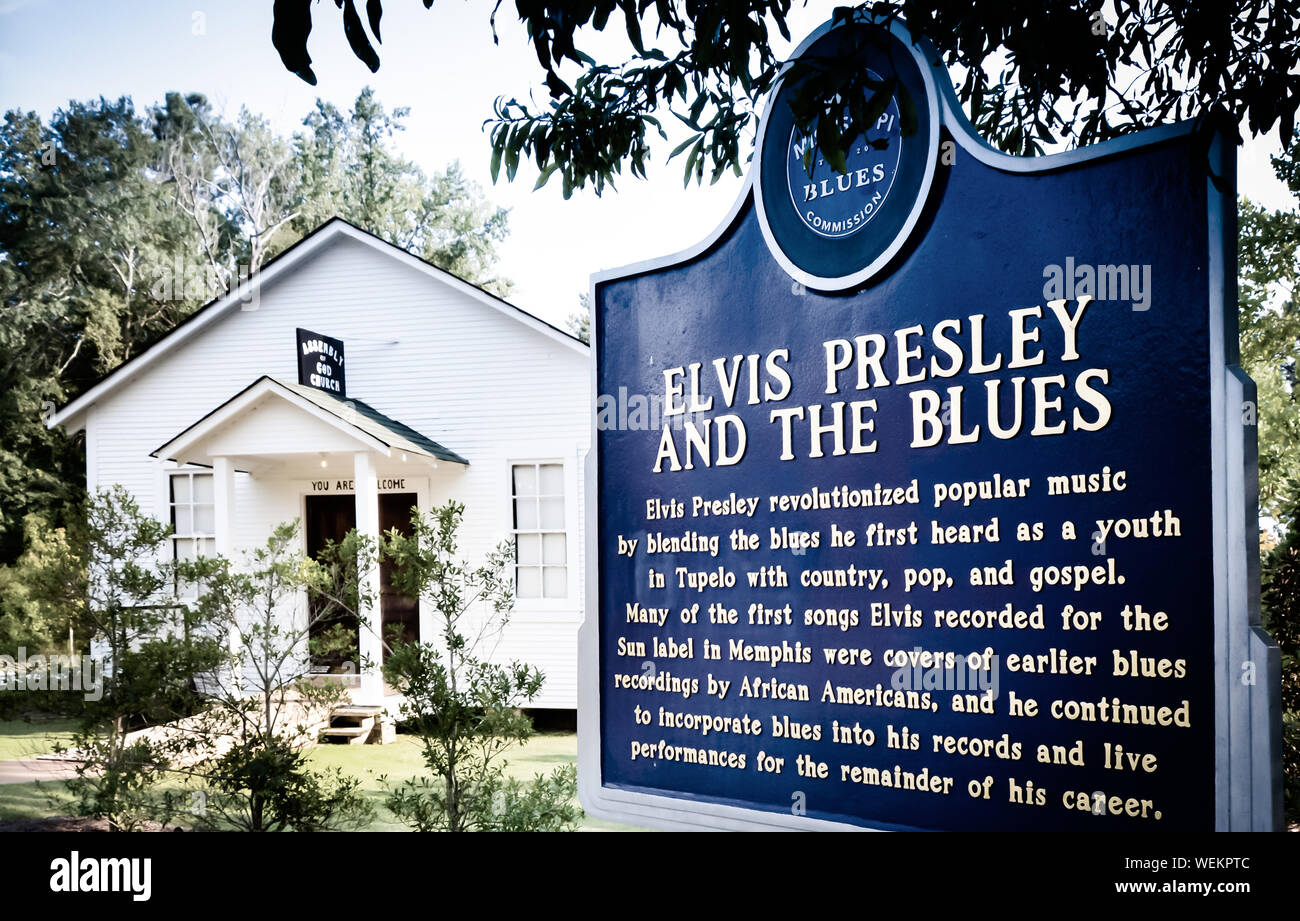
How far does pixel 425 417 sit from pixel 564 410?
6.41ft

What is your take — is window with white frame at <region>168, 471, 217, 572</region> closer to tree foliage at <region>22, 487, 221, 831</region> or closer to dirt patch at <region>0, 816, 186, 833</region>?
dirt patch at <region>0, 816, 186, 833</region>

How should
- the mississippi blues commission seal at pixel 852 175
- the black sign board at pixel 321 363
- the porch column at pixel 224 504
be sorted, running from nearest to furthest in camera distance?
the mississippi blues commission seal at pixel 852 175
the black sign board at pixel 321 363
the porch column at pixel 224 504

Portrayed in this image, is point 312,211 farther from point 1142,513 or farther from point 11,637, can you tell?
point 1142,513

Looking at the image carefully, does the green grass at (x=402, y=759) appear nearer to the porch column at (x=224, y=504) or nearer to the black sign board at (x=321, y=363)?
the porch column at (x=224, y=504)

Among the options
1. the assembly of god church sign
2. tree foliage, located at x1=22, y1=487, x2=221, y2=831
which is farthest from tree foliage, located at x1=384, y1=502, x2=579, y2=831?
tree foliage, located at x1=22, y1=487, x2=221, y2=831

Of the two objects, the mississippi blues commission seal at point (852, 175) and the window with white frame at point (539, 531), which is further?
the window with white frame at point (539, 531)

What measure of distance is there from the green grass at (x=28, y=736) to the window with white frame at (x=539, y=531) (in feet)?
15.2

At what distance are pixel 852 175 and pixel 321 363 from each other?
9.21m

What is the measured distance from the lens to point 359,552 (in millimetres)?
5531

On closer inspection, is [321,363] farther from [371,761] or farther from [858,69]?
[858,69]

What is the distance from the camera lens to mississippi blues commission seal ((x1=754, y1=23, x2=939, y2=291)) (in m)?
2.72

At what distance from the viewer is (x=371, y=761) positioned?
8602 millimetres

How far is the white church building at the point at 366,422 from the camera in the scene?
33.6 ft

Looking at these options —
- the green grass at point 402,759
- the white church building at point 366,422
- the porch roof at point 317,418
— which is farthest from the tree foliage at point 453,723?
the porch roof at point 317,418
